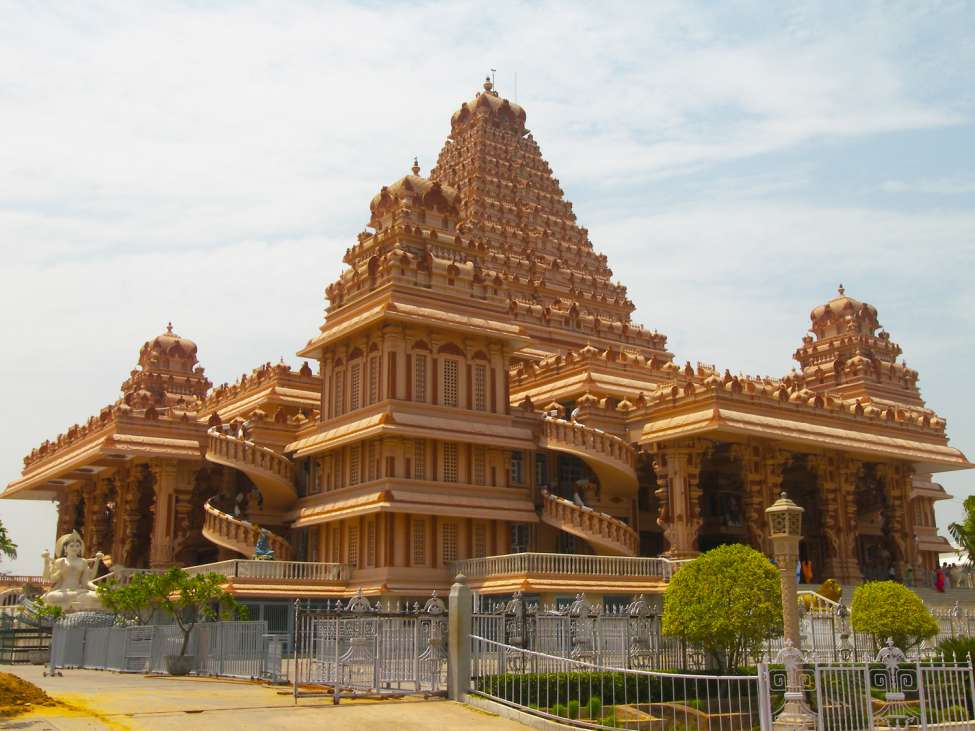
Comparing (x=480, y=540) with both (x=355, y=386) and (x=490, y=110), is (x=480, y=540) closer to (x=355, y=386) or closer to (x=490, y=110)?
(x=355, y=386)

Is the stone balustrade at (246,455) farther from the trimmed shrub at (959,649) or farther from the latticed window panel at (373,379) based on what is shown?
the trimmed shrub at (959,649)

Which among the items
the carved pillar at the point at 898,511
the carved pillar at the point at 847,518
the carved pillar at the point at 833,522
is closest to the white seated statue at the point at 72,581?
the carved pillar at the point at 833,522

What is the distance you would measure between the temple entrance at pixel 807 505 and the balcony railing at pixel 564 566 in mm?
9575

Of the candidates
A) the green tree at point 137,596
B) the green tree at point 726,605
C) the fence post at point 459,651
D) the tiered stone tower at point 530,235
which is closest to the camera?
the fence post at point 459,651

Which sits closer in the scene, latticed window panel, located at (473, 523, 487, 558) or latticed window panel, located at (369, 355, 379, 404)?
latticed window panel, located at (473, 523, 487, 558)

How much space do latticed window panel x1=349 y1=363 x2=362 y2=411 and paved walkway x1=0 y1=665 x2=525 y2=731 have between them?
1571 centimetres

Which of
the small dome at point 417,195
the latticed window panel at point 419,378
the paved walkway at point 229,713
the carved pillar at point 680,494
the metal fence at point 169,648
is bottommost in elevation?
the paved walkway at point 229,713

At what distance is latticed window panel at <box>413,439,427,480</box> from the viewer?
1331 inches

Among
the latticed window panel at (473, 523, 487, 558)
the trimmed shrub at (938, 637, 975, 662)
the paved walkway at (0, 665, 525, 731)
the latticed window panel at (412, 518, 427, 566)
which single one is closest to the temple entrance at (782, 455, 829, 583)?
the latticed window panel at (473, 523, 487, 558)

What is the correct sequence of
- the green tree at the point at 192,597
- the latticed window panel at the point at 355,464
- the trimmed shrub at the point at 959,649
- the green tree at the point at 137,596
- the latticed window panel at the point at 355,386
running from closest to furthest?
1. the trimmed shrub at the point at 959,649
2. the green tree at the point at 192,597
3. the green tree at the point at 137,596
4. the latticed window panel at the point at 355,464
5. the latticed window panel at the point at 355,386

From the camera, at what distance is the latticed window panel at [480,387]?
3591 centimetres

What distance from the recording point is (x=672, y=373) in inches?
1694

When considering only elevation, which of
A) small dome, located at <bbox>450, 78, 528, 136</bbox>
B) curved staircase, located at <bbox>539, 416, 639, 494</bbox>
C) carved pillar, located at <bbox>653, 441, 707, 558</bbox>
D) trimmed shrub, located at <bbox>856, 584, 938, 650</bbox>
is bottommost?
trimmed shrub, located at <bbox>856, 584, 938, 650</bbox>

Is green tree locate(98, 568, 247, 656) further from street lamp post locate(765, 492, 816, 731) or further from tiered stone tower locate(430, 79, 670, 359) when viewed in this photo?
tiered stone tower locate(430, 79, 670, 359)
